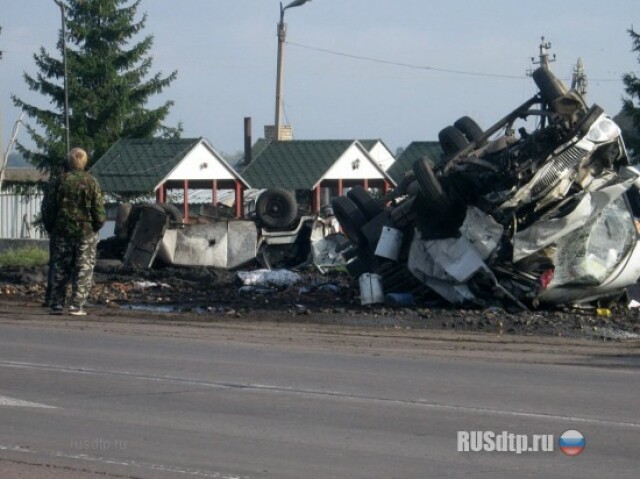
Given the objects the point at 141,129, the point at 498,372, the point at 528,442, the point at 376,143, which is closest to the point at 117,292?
the point at 498,372

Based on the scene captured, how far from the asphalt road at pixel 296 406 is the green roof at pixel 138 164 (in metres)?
24.6

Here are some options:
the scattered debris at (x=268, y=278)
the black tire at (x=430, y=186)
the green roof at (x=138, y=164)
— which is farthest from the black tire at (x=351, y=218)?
the green roof at (x=138, y=164)

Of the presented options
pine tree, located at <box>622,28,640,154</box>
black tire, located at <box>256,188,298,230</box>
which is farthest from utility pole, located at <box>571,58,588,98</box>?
black tire, located at <box>256,188,298,230</box>

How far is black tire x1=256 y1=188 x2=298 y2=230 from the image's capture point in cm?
2636

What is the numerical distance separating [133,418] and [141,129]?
1571 inches

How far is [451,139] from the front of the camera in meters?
18.6

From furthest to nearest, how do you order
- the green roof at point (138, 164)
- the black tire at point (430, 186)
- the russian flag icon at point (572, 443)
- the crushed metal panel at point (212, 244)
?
1. the green roof at point (138, 164)
2. the crushed metal panel at point (212, 244)
3. the black tire at point (430, 186)
4. the russian flag icon at point (572, 443)

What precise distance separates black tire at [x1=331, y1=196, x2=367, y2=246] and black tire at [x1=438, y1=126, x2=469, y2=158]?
1.74 metres

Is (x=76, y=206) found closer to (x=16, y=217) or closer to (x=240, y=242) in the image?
(x=240, y=242)

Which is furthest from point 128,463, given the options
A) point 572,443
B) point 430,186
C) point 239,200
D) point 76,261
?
point 239,200

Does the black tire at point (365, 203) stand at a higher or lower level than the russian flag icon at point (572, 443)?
higher

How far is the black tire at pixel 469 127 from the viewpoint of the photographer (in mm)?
19109

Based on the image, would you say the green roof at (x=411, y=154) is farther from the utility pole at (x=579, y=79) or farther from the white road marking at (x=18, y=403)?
the white road marking at (x=18, y=403)

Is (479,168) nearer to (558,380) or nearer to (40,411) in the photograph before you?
(558,380)
